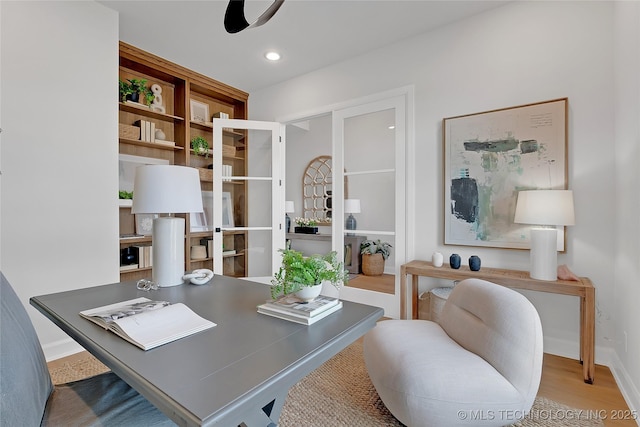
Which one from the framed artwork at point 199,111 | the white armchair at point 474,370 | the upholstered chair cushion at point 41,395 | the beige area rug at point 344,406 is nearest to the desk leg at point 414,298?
the beige area rug at point 344,406

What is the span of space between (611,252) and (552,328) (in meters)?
0.68

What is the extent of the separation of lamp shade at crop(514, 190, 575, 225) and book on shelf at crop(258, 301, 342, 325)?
163 cm

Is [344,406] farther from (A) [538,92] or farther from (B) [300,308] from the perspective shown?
(A) [538,92]

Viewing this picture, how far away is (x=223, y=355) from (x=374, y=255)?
2537mm

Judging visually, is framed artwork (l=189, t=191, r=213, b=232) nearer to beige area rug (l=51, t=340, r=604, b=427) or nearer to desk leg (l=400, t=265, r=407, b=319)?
beige area rug (l=51, t=340, r=604, b=427)

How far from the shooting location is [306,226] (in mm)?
5348

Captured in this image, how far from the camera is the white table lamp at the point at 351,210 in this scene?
3307 millimetres

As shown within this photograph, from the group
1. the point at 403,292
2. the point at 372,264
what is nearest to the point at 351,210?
the point at 372,264

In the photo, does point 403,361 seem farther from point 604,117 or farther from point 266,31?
point 266,31

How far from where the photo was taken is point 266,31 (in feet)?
9.32

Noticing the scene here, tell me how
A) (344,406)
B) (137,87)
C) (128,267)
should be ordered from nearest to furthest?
1. (344,406)
2. (128,267)
3. (137,87)

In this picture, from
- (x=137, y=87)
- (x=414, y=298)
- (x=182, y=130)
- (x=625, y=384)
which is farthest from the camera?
(x=182, y=130)

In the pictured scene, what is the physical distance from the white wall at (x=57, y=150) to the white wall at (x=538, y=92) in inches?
97.6

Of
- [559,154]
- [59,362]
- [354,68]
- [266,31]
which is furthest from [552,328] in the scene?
[59,362]
